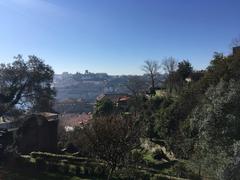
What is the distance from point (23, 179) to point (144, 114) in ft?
103

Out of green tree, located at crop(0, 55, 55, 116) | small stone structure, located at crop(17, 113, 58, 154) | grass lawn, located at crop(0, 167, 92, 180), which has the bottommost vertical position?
grass lawn, located at crop(0, 167, 92, 180)

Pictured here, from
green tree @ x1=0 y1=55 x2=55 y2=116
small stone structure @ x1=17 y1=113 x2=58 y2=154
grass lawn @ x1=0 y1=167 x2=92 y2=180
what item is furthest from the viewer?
small stone structure @ x1=17 y1=113 x2=58 y2=154

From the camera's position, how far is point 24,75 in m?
37.8

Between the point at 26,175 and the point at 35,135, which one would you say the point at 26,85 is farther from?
the point at 26,175

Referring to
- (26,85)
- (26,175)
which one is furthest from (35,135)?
(26,175)

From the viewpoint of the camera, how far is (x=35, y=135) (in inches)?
1610

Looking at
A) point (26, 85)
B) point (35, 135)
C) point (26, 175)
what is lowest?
point (26, 175)

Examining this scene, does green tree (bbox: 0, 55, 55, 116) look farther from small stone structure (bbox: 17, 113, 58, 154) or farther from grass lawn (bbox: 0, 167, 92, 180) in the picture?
grass lawn (bbox: 0, 167, 92, 180)

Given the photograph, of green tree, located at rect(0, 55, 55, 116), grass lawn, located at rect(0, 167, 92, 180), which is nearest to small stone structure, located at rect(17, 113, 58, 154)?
green tree, located at rect(0, 55, 55, 116)

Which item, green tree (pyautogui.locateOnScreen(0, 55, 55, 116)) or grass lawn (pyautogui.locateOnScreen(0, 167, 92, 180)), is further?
green tree (pyautogui.locateOnScreen(0, 55, 55, 116))

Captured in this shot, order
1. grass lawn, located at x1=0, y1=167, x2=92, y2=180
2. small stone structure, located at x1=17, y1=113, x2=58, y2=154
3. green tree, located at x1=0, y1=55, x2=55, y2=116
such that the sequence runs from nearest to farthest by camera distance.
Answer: grass lawn, located at x1=0, y1=167, x2=92, y2=180 < green tree, located at x1=0, y1=55, x2=55, y2=116 < small stone structure, located at x1=17, y1=113, x2=58, y2=154

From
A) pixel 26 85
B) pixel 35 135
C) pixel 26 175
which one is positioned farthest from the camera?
pixel 35 135

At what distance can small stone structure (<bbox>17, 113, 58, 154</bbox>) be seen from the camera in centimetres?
4012

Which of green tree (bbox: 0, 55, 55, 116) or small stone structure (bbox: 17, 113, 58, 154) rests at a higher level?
green tree (bbox: 0, 55, 55, 116)
